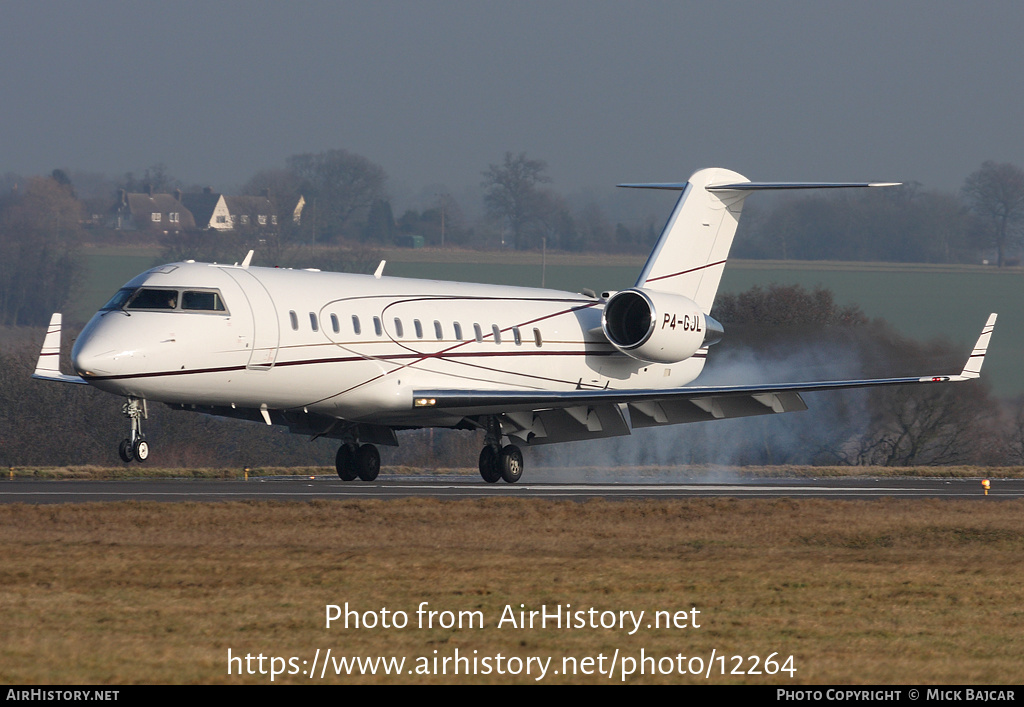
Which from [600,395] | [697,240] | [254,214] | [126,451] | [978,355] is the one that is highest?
[254,214]

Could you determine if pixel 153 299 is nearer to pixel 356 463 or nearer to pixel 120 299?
pixel 120 299

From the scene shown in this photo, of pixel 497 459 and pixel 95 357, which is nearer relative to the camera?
pixel 95 357

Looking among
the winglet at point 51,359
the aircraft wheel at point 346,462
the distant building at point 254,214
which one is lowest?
the aircraft wheel at point 346,462

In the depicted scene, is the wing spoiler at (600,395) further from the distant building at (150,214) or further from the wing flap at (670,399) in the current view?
the distant building at (150,214)

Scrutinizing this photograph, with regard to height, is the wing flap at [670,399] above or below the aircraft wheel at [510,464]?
above

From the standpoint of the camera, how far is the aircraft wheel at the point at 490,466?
28547 mm

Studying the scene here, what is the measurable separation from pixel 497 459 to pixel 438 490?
3.18 metres

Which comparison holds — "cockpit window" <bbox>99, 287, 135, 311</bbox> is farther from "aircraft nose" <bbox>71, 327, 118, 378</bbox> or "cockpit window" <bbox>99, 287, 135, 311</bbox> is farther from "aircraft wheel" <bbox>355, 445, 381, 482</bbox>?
"aircraft wheel" <bbox>355, 445, 381, 482</bbox>

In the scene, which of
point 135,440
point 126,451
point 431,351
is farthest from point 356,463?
point 126,451

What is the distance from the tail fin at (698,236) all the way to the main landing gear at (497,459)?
5508mm

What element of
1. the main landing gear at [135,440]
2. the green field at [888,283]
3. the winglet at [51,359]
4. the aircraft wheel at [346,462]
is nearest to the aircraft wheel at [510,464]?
the aircraft wheel at [346,462]

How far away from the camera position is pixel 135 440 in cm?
2180

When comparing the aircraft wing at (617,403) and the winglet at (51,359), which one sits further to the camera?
the aircraft wing at (617,403)
